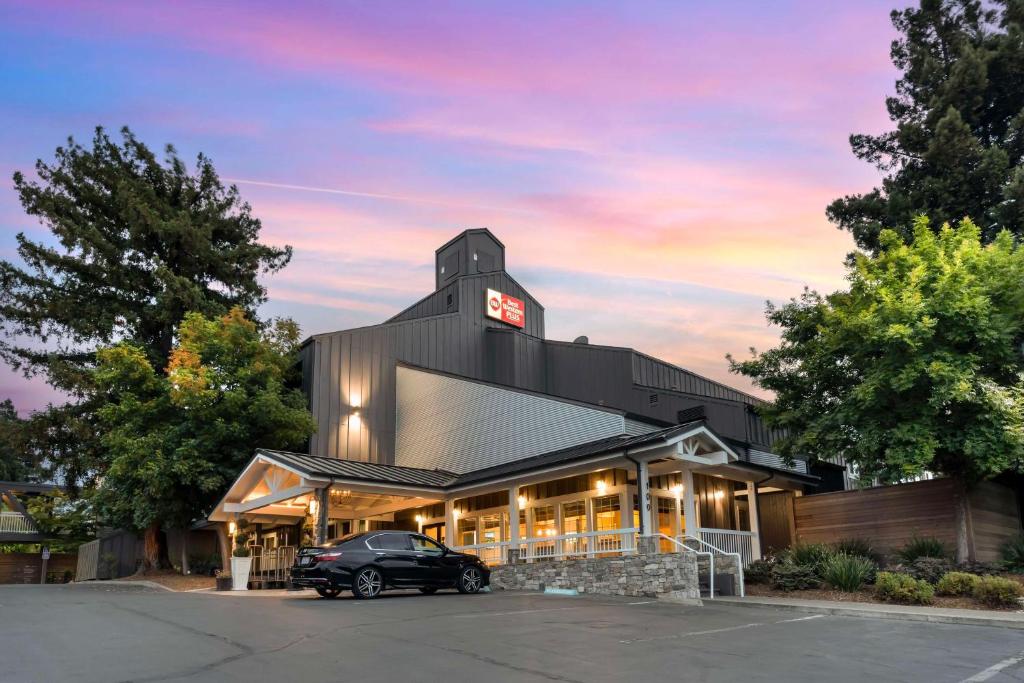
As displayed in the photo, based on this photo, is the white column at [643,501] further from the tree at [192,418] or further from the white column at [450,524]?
the tree at [192,418]

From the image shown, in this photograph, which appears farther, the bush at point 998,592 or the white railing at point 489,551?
the white railing at point 489,551

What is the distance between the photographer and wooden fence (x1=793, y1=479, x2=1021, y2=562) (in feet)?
54.6

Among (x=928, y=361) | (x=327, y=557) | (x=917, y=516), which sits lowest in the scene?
(x=327, y=557)

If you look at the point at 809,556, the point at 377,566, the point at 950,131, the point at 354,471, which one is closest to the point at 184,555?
the point at 354,471

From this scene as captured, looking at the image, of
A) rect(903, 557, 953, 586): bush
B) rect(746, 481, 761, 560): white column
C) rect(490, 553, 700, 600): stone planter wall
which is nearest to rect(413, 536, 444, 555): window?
rect(490, 553, 700, 600): stone planter wall

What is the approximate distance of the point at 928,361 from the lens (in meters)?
14.8

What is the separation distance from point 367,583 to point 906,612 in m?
9.85

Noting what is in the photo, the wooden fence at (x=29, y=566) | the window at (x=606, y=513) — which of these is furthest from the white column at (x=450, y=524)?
the wooden fence at (x=29, y=566)

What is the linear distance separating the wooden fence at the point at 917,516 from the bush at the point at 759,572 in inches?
128

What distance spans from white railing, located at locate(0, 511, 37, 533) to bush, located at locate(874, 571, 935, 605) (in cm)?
3932

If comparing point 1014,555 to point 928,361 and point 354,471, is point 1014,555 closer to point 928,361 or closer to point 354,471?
point 928,361

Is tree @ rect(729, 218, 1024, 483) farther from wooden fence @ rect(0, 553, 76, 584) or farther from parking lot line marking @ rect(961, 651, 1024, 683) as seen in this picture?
wooden fence @ rect(0, 553, 76, 584)

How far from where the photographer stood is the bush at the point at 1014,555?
50.3 ft

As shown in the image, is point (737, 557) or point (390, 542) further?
point (737, 557)
